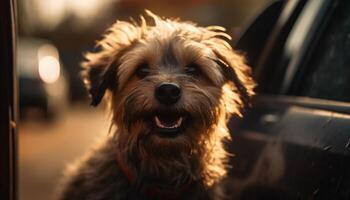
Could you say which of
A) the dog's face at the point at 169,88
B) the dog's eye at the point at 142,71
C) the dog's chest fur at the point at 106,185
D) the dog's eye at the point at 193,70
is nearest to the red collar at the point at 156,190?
the dog's chest fur at the point at 106,185

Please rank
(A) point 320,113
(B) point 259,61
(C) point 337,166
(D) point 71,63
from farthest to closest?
(D) point 71,63 < (B) point 259,61 < (A) point 320,113 < (C) point 337,166

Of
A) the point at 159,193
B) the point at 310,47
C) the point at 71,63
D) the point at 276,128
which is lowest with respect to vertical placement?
the point at 71,63

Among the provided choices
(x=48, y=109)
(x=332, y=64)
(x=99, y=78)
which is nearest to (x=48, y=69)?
(x=48, y=109)

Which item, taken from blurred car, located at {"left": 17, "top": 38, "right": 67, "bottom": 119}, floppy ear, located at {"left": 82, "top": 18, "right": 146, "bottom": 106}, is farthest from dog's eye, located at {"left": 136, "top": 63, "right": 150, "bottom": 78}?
blurred car, located at {"left": 17, "top": 38, "right": 67, "bottom": 119}

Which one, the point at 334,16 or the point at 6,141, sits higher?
the point at 334,16

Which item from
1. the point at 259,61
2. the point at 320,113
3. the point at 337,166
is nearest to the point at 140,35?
the point at 259,61

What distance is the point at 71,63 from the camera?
4609 cm

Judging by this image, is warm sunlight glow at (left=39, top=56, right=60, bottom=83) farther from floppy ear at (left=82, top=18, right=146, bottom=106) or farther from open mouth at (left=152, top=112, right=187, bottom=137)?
open mouth at (left=152, top=112, right=187, bottom=137)

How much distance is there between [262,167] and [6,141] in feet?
5.56

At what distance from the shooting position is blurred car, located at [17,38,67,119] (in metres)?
22.6

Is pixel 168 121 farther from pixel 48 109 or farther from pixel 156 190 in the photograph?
pixel 48 109

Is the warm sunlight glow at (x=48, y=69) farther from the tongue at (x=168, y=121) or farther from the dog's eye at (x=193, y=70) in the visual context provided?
the tongue at (x=168, y=121)

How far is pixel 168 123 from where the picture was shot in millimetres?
4848

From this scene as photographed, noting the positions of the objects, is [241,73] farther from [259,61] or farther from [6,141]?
[6,141]
